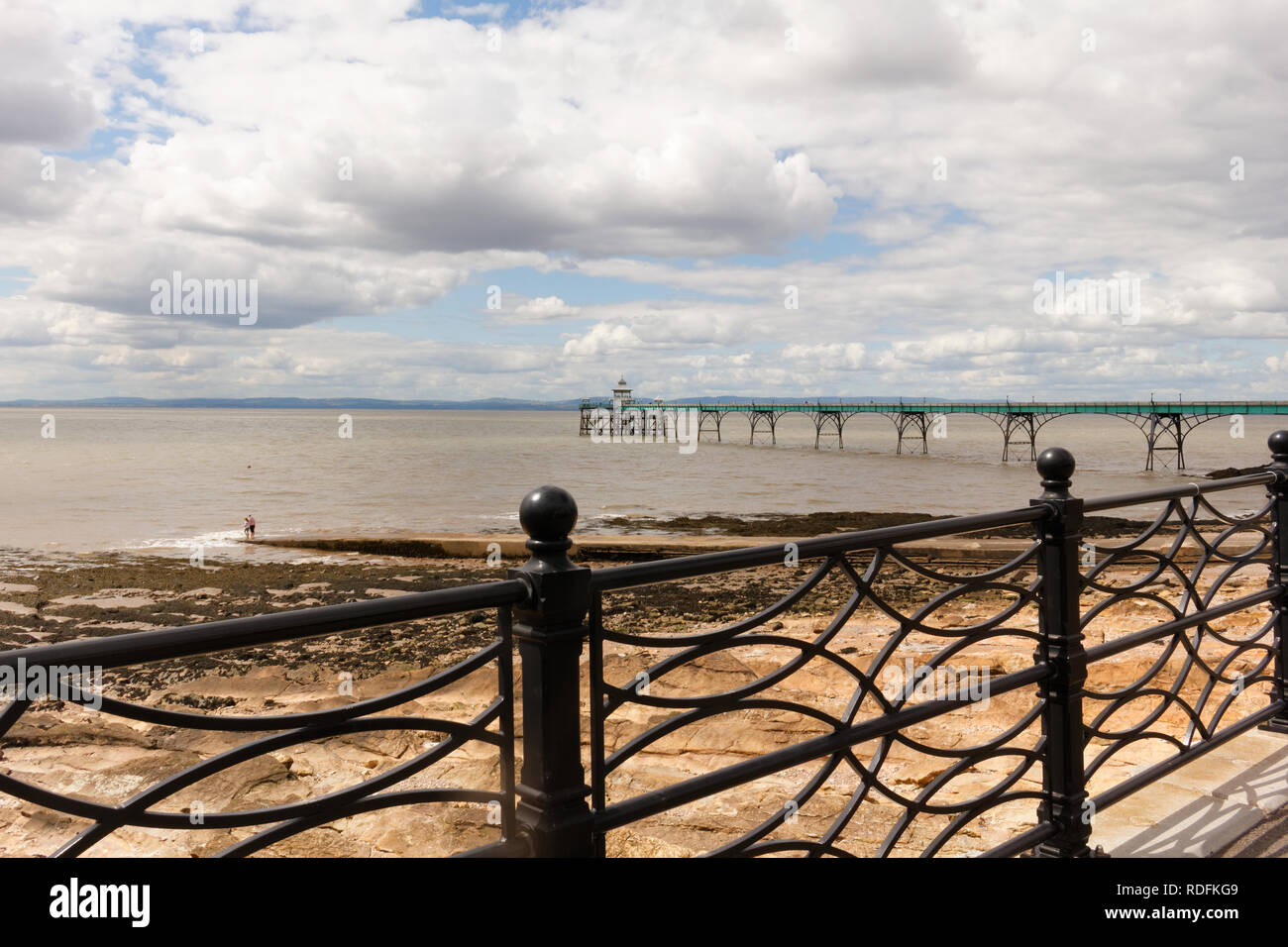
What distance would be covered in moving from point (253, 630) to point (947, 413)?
12236 centimetres

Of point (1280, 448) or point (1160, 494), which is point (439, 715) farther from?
point (1280, 448)

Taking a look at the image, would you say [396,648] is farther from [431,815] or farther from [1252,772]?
[1252,772]

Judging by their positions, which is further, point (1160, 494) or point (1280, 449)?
point (1280, 449)

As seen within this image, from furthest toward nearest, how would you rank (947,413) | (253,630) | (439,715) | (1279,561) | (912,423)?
(947,413) < (912,423) < (439,715) < (1279,561) < (253,630)

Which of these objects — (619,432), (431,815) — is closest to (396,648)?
(431,815)

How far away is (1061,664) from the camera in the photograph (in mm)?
3225

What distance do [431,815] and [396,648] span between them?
21.1 feet

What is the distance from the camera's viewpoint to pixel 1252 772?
13.5 feet

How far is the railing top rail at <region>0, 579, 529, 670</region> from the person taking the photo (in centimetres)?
148

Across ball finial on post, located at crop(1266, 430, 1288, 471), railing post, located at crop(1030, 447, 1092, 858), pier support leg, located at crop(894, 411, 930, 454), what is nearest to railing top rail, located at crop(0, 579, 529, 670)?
railing post, located at crop(1030, 447, 1092, 858)

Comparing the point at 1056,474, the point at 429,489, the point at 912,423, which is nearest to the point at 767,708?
the point at 1056,474

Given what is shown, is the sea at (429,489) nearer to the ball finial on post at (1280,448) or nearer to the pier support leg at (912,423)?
the pier support leg at (912,423)

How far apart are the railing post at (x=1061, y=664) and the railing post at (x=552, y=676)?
1976 mm
